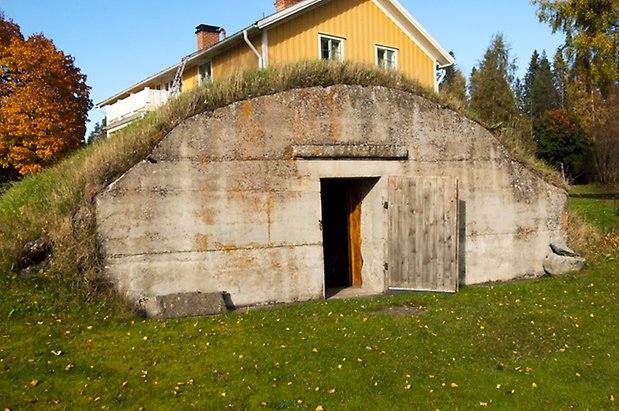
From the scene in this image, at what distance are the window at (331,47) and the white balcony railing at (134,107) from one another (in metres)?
6.18

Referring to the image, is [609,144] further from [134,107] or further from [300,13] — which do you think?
[134,107]

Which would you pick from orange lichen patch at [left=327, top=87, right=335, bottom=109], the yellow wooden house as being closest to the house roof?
the yellow wooden house

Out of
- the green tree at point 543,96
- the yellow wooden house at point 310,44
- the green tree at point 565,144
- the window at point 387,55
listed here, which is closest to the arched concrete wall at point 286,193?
the yellow wooden house at point 310,44

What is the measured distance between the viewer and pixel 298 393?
4.92m

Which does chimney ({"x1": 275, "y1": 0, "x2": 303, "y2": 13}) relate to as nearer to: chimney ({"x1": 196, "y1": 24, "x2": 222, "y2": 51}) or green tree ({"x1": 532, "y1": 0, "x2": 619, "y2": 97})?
chimney ({"x1": 196, "y1": 24, "x2": 222, "y2": 51})

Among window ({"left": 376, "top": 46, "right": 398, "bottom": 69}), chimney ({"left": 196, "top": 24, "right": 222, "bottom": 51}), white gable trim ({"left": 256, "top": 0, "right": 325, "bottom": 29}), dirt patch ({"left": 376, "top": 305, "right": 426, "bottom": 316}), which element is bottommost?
dirt patch ({"left": 376, "top": 305, "right": 426, "bottom": 316})

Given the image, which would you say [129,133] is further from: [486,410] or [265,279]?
[486,410]

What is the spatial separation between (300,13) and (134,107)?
8401 millimetres

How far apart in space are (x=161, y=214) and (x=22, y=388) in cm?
338

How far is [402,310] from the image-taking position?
7980mm

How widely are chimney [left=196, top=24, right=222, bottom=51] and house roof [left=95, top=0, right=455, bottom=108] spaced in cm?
241

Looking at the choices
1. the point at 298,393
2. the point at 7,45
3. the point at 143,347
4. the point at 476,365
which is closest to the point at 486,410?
the point at 476,365

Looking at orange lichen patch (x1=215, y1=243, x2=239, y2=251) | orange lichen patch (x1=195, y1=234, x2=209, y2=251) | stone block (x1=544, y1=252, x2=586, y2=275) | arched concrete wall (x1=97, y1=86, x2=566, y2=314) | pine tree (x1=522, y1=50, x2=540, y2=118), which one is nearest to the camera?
arched concrete wall (x1=97, y1=86, x2=566, y2=314)

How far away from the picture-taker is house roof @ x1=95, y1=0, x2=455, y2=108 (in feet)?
53.8
